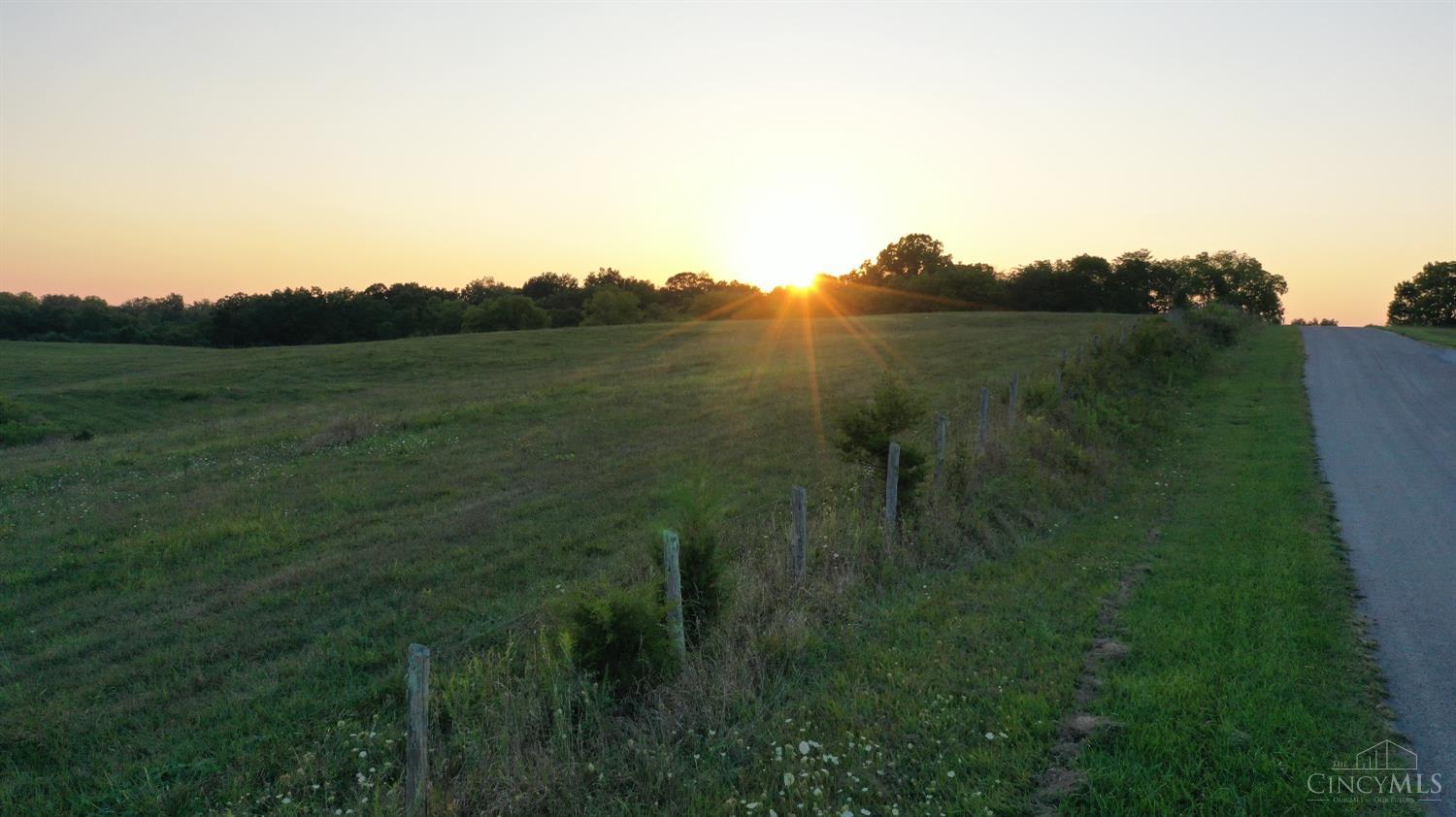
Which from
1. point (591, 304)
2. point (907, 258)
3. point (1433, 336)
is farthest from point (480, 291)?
point (1433, 336)

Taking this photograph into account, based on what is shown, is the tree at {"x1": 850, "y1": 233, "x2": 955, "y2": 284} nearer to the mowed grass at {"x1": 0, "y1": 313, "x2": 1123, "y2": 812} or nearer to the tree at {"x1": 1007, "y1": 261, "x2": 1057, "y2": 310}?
the tree at {"x1": 1007, "y1": 261, "x2": 1057, "y2": 310}

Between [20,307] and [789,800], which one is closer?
[789,800]

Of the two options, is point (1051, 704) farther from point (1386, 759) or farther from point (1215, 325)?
point (1215, 325)

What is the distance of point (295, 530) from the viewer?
43.0 ft

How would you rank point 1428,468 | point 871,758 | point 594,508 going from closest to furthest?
point 871,758 → point 594,508 → point 1428,468

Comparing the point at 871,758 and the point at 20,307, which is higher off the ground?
the point at 20,307

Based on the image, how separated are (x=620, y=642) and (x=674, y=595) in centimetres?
65

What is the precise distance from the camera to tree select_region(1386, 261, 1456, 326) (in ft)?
277

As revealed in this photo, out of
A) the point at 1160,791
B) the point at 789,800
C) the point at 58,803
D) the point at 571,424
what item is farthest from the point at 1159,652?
the point at 571,424


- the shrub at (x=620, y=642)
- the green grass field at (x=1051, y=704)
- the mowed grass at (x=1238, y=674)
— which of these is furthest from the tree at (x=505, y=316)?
the shrub at (x=620, y=642)

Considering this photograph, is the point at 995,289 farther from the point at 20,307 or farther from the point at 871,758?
the point at 20,307

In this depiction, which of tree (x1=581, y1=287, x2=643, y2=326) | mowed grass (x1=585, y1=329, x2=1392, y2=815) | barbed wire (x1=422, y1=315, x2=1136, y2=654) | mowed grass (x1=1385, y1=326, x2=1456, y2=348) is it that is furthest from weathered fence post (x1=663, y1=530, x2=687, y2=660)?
tree (x1=581, y1=287, x2=643, y2=326)

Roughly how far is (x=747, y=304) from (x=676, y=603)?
88.4 m

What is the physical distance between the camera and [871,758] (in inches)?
221
